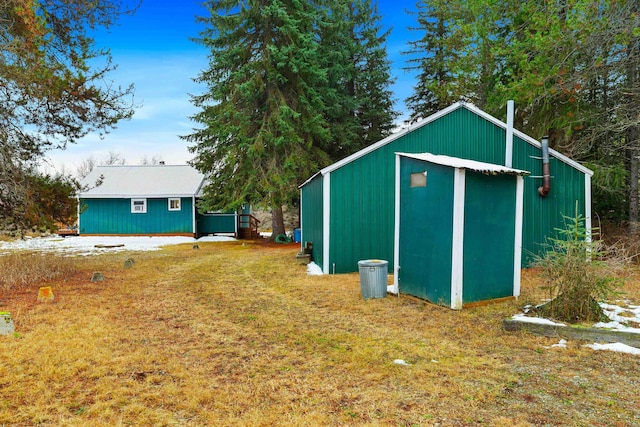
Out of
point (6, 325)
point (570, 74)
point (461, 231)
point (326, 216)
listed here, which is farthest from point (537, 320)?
point (570, 74)

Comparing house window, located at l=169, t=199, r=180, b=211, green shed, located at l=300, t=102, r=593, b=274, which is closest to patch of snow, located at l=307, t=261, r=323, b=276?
green shed, located at l=300, t=102, r=593, b=274

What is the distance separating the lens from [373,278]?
7.22 meters

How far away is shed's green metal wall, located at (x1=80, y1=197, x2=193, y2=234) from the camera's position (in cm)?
2233

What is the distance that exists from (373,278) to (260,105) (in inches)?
523

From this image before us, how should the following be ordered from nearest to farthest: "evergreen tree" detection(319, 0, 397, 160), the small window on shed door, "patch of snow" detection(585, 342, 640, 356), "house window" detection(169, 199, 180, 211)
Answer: "patch of snow" detection(585, 342, 640, 356)
the small window on shed door
"evergreen tree" detection(319, 0, 397, 160)
"house window" detection(169, 199, 180, 211)

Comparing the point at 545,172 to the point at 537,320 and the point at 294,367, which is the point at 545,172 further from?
the point at 294,367

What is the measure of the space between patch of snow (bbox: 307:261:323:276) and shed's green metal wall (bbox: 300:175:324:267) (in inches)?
5.2

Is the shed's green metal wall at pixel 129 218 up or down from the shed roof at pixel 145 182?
down

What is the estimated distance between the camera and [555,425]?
9.59 ft

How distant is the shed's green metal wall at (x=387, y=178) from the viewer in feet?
33.1

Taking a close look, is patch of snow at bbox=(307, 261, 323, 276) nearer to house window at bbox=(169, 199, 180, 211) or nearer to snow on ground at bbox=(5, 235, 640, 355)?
snow on ground at bbox=(5, 235, 640, 355)

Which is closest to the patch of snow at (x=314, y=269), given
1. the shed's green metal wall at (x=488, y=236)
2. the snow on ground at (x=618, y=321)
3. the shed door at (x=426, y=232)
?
the shed door at (x=426, y=232)

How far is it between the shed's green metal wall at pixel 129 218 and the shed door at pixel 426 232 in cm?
1751

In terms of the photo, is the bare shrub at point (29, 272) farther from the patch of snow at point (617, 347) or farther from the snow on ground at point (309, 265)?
the patch of snow at point (617, 347)
